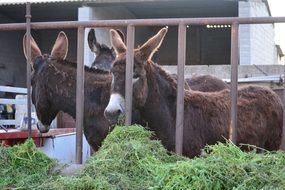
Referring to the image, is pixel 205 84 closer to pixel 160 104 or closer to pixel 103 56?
pixel 103 56

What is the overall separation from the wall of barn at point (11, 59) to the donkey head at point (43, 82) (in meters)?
14.9

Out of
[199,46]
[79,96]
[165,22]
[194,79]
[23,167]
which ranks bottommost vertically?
[23,167]

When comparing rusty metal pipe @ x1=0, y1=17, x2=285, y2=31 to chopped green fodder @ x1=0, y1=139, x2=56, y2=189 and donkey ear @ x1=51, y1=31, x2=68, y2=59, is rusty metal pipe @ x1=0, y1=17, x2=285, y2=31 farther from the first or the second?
donkey ear @ x1=51, y1=31, x2=68, y2=59

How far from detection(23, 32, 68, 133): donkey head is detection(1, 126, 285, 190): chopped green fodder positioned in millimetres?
2364

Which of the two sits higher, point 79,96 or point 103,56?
point 103,56

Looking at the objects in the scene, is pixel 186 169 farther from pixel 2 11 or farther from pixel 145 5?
pixel 2 11

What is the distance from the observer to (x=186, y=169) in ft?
9.32

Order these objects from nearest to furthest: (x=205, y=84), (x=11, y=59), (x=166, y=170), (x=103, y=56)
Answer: (x=166, y=170)
(x=205, y=84)
(x=103, y=56)
(x=11, y=59)

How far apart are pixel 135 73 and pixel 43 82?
1.56 m

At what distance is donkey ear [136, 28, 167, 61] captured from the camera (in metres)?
4.64

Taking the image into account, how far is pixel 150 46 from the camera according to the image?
4672 millimetres

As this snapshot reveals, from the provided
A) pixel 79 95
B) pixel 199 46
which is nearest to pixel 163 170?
pixel 79 95

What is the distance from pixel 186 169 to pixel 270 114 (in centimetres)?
333

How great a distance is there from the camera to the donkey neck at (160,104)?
491cm
